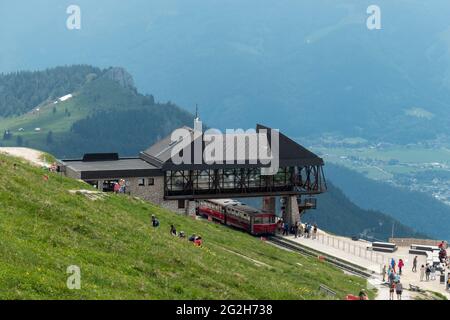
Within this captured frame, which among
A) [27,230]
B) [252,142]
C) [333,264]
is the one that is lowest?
[333,264]

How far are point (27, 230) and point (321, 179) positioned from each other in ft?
187

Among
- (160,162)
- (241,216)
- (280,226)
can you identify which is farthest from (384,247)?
(160,162)

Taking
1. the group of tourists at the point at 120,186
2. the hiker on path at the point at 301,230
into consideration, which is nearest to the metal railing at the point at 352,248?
the hiker on path at the point at 301,230

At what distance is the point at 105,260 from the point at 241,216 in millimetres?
47770

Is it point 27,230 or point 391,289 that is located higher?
point 27,230

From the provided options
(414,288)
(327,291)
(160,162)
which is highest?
(160,162)

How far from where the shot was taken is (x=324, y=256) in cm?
7481

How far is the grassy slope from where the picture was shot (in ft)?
101

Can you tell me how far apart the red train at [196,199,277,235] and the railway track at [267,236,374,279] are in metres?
1.70

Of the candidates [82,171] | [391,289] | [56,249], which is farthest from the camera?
[82,171]

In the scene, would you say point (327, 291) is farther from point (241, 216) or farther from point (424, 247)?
point (424, 247)
